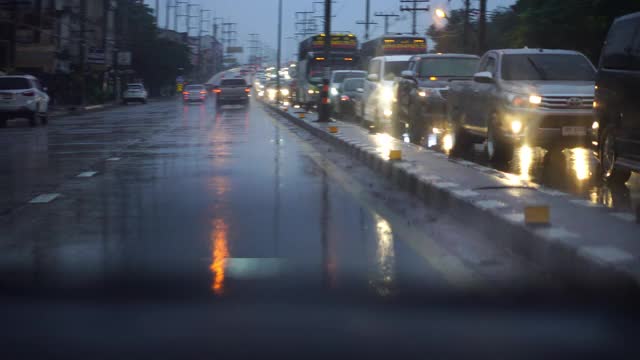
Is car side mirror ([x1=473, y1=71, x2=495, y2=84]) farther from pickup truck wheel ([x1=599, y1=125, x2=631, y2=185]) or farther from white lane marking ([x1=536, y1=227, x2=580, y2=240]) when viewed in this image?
white lane marking ([x1=536, y1=227, x2=580, y2=240])

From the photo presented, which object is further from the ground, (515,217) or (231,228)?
(515,217)

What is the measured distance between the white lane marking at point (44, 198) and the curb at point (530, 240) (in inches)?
191

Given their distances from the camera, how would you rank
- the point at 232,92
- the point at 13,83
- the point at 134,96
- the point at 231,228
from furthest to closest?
the point at 134,96, the point at 232,92, the point at 13,83, the point at 231,228

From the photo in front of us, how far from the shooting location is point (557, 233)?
9266mm

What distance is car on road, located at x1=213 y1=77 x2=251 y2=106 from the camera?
66.2m

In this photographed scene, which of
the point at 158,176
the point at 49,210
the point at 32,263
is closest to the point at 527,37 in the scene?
the point at 158,176

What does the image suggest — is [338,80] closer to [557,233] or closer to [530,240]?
[530,240]

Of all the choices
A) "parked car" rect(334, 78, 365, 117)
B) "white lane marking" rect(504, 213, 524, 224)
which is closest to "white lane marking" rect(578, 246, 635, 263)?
"white lane marking" rect(504, 213, 524, 224)

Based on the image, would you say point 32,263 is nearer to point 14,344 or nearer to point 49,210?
point 14,344

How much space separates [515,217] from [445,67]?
54.6 ft

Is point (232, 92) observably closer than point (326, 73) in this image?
No

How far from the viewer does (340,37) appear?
5722 centimetres

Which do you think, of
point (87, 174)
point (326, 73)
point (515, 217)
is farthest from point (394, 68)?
point (515, 217)

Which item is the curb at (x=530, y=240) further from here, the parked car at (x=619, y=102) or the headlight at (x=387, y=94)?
the headlight at (x=387, y=94)
